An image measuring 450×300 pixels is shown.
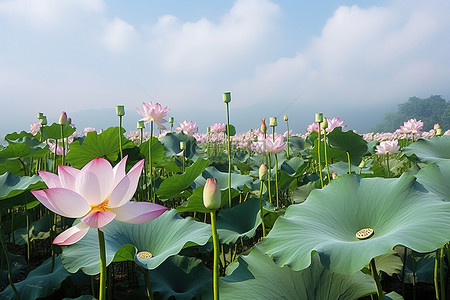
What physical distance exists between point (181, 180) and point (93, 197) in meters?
1.40

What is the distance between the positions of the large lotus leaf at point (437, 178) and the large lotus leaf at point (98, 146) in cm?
181

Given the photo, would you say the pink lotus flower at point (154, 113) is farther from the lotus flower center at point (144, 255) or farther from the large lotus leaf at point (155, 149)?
the lotus flower center at point (144, 255)

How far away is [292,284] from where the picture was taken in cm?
103

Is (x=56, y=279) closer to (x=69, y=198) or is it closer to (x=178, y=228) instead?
(x=178, y=228)

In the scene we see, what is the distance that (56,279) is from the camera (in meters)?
1.51

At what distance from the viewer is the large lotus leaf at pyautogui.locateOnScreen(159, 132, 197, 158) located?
3353 millimetres

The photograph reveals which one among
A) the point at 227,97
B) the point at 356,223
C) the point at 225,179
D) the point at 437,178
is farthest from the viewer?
the point at 225,179

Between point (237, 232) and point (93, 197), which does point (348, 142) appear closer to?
point (237, 232)

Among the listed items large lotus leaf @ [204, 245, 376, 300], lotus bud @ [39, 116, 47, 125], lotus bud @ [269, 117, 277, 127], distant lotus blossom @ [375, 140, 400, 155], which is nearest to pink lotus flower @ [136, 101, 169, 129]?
lotus bud @ [269, 117, 277, 127]

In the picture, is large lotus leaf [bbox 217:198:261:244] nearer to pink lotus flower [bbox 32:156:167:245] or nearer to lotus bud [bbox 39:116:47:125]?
pink lotus flower [bbox 32:156:167:245]

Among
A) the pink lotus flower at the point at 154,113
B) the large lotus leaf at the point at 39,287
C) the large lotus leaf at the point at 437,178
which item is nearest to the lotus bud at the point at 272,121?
the pink lotus flower at the point at 154,113

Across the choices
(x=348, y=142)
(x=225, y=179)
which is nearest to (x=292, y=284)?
(x=225, y=179)

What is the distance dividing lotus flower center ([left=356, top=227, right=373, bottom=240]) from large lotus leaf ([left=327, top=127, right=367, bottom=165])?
1320 millimetres

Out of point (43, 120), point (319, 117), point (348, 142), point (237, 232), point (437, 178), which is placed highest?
point (43, 120)
